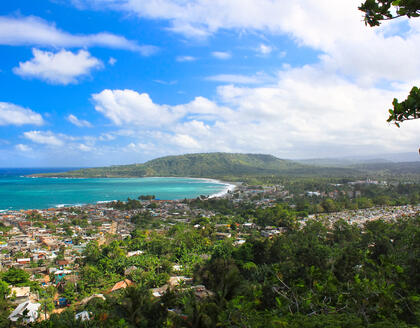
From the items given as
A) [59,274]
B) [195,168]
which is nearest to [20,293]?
[59,274]

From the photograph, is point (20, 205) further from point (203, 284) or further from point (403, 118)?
point (403, 118)

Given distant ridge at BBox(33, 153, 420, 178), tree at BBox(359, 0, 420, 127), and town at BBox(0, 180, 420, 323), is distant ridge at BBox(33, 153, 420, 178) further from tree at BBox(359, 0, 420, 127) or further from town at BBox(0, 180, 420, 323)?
tree at BBox(359, 0, 420, 127)

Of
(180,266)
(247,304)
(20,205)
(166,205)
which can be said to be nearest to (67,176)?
(20,205)

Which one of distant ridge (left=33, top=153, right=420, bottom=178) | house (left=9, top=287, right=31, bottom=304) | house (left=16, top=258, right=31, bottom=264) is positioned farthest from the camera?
distant ridge (left=33, top=153, right=420, bottom=178)

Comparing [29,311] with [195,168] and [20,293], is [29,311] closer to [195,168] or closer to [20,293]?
[20,293]

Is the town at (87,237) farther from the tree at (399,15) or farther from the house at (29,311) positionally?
the tree at (399,15)

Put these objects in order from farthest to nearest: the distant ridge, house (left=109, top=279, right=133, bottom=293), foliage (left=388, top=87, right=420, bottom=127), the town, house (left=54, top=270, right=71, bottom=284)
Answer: the distant ridge
house (left=54, top=270, right=71, bottom=284)
house (left=109, top=279, right=133, bottom=293)
the town
foliage (left=388, top=87, right=420, bottom=127)

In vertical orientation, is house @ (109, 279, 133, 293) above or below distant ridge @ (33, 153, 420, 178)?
below

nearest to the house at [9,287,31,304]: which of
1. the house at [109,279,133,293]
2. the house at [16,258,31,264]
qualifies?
the house at [109,279,133,293]

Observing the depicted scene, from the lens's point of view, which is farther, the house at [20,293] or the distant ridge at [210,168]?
the distant ridge at [210,168]

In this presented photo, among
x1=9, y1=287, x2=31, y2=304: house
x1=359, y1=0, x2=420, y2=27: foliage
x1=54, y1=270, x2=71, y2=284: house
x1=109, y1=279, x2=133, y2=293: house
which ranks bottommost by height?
x1=54, y1=270, x2=71, y2=284: house

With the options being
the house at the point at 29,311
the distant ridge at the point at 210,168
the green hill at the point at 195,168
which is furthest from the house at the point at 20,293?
the green hill at the point at 195,168

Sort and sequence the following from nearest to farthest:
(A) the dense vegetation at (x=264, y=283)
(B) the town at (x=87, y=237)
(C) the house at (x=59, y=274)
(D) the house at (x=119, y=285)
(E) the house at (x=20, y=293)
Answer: (A) the dense vegetation at (x=264, y=283) → (E) the house at (x=20, y=293) → (B) the town at (x=87, y=237) → (D) the house at (x=119, y=285) → (C) the house at (x=59, y=274)
